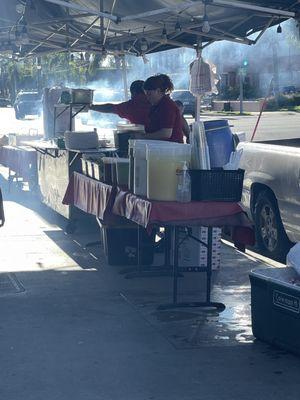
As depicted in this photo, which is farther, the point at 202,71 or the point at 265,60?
the point at 265,60

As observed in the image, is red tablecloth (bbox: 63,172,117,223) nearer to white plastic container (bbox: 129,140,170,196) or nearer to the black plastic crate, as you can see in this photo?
white plastic container (bbox: 129,140,170,196)

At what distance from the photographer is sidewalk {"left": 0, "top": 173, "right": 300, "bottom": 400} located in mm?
5715

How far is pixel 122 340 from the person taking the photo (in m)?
6.77

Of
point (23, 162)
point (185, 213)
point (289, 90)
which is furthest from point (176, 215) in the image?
point (289, 90)

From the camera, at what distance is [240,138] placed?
12.3 meters

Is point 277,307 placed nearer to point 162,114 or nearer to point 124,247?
point 162,114

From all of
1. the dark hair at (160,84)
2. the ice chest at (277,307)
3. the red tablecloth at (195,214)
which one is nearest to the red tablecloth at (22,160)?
the dark hair at (160,84)

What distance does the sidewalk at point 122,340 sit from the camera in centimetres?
571

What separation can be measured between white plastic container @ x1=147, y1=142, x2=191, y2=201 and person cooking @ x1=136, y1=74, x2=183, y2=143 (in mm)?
1065

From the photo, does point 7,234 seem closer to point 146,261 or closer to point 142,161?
point 146,261

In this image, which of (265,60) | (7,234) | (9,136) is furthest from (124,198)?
(265,60)

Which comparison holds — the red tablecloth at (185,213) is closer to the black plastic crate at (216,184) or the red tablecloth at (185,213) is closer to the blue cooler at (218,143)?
the black plastic crate at (216,184)

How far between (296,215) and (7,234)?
3.98m

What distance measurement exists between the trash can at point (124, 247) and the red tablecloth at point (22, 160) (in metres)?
5.03
